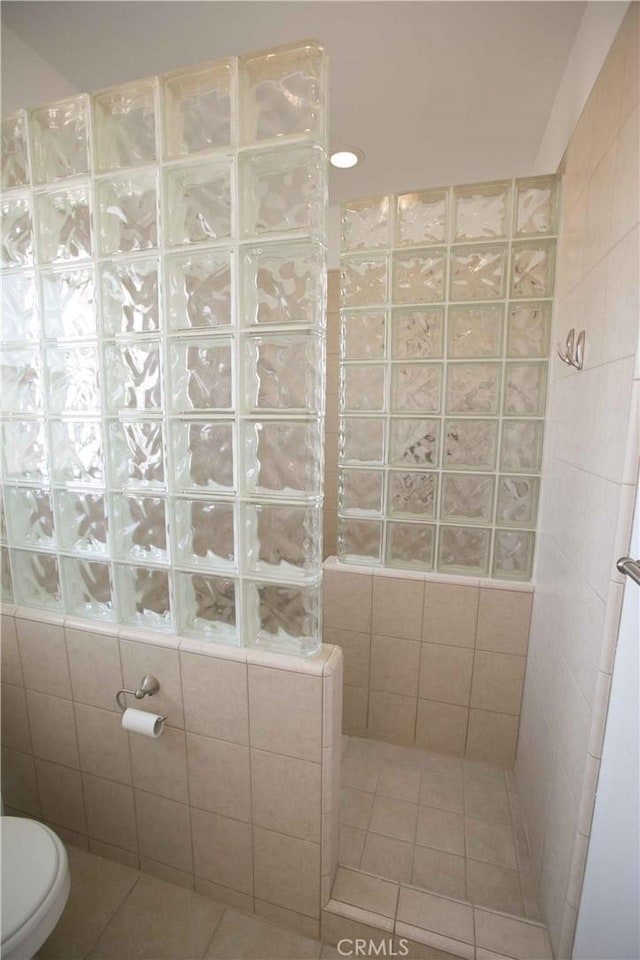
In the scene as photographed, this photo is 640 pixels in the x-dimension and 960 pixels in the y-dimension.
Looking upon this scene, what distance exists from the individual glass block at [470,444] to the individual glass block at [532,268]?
0.46 meters

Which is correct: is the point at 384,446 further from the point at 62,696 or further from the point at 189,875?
the point at 189,875

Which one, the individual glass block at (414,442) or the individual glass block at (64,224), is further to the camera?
the individual glass block at (414,442)

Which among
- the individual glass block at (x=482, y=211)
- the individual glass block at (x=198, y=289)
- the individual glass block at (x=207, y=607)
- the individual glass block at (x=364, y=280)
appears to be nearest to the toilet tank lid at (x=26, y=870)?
the individual glass block at (x=207, y=607)

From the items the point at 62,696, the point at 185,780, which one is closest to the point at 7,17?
the point at 62,696

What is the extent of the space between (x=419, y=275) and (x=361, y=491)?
0.86m

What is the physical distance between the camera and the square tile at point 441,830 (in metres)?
1.31

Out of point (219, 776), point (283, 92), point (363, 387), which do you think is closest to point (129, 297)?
point (283, 92)

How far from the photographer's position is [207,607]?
3.49 feet

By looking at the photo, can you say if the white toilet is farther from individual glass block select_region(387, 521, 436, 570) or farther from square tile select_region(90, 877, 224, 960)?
individual glass block select_region(387, 521, 436, 570)

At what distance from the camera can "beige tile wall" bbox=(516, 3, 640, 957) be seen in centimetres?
84

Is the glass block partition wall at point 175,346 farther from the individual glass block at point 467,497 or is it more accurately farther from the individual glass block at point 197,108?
the individual glass block at point 467,497

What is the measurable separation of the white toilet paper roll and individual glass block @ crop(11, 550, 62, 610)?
0.39m

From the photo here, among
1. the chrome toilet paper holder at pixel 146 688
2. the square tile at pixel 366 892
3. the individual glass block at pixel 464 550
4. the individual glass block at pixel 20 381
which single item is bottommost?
the square tile at pixel 366 892

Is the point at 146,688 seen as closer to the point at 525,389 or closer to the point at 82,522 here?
the point at 82,522
